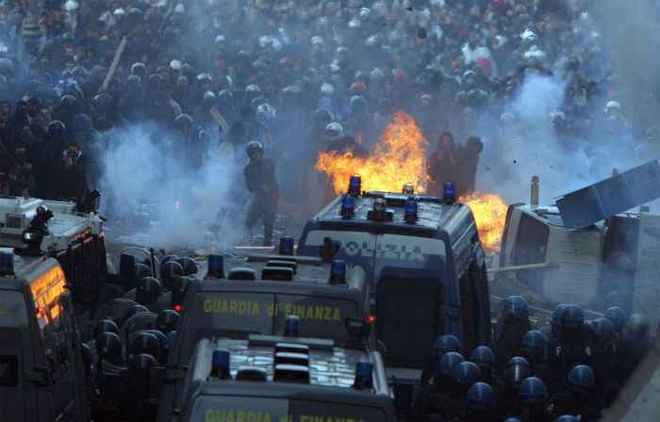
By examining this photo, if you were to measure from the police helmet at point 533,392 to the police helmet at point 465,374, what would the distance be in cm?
42

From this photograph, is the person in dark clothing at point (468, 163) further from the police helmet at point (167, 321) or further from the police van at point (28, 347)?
the police van at point (28, 347)

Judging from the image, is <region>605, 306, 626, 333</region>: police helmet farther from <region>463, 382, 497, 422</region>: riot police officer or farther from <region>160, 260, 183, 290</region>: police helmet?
<region>160, 260, 183, 290</region>: police helmet

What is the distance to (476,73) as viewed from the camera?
34688 millimetres

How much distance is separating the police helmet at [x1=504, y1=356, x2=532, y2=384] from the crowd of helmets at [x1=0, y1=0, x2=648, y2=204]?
30.0ft

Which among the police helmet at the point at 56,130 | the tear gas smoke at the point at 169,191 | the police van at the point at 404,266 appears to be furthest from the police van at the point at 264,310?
the tear gas smoke at the point at 169,191

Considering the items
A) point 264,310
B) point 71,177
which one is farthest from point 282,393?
point 71,177

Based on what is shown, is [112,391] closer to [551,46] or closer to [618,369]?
[618,369]

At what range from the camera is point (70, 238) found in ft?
50.4

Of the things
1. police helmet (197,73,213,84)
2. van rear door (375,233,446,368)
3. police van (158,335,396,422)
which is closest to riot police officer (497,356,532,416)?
van rear door (375,233,446,368)

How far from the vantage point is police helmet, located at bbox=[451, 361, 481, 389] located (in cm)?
1280

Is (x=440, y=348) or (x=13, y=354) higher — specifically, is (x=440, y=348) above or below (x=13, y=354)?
below

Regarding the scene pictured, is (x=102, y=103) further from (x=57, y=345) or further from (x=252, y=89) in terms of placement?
(x=57, y=345)

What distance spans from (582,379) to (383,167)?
1033 centimetres

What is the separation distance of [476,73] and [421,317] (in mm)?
22258
